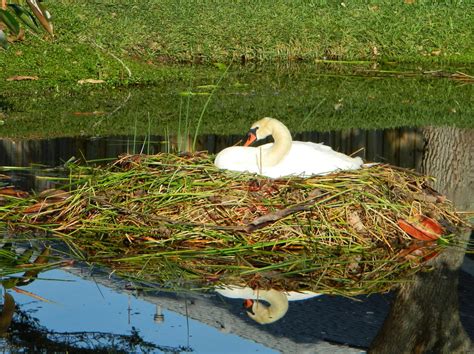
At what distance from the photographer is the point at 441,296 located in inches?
278

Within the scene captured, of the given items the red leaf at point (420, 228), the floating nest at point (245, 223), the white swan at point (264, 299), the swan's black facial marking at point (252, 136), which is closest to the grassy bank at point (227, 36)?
the swan's black facial marking at point (252, 136)

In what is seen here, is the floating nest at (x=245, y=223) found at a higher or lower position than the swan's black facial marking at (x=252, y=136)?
lower

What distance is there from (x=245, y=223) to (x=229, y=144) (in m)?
3.76

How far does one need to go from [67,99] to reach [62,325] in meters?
7.87

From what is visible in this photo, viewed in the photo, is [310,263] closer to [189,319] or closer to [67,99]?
[189,319]

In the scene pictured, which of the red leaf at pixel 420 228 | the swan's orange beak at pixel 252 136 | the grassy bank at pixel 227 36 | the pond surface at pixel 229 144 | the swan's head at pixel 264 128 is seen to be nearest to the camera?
the pond surface at pixel 229 144

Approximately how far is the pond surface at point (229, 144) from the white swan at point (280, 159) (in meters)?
0.74

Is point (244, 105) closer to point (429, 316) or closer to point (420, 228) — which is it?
point (420, 228)

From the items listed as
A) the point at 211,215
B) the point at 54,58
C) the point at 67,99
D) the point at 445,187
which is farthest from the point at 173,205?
the point at 54,58

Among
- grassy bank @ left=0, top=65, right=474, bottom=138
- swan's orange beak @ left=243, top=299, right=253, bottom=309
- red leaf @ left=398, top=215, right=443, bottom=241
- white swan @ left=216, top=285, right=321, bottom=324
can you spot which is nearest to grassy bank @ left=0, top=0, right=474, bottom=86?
grassy bank @ left=0, top=65, right=474, bottom=138

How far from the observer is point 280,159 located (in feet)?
27.3

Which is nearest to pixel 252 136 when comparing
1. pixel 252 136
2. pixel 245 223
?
pixel 252 136

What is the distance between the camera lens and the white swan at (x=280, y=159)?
8289 mm

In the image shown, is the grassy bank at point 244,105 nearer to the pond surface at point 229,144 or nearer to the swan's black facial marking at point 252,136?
the pond surface at point 229,144
